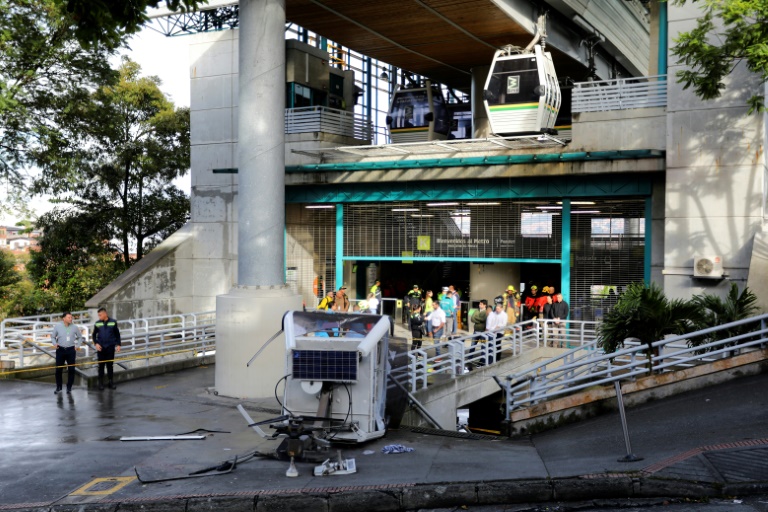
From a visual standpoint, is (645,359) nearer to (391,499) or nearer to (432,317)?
(391,499)

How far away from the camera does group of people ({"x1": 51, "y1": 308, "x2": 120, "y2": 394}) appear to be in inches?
621

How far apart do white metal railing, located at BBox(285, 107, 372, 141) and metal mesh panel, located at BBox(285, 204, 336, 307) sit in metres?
3.04

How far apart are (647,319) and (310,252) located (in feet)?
57.1

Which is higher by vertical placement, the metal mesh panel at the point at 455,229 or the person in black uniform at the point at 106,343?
the metal mesh panel at the point at 455,229

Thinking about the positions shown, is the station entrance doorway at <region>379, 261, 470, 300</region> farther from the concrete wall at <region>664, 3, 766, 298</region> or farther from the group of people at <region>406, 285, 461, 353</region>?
the concrete wall at <region>664, 3, 766, 298</region>

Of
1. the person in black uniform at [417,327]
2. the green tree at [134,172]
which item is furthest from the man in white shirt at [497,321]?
the green tree at [134,172]

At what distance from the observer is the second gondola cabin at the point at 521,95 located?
77.8 ft

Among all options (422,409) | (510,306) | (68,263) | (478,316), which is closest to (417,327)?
(478,316)

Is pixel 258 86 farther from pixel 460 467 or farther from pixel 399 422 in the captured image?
pixel 460 467

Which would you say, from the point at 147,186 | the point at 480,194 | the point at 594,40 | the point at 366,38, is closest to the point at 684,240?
the point at 480,194

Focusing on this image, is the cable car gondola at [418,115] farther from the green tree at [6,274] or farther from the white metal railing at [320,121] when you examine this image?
the green tree at [6,274]

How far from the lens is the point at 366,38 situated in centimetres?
2867

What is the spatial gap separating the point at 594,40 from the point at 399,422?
25.2 metres

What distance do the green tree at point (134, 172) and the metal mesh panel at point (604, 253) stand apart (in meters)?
21.0
